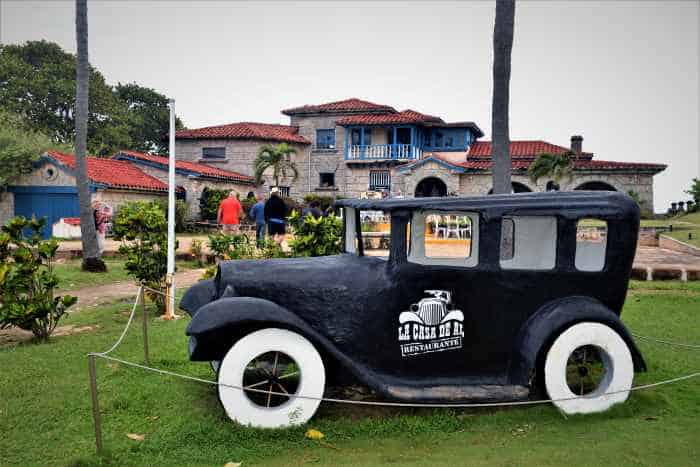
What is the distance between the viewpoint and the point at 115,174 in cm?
2703

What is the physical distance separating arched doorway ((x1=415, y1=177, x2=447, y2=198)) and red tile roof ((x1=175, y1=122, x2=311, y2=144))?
784 cm

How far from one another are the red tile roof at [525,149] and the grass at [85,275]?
22.1 metres

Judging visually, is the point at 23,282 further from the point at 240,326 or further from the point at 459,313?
the point at 459,313

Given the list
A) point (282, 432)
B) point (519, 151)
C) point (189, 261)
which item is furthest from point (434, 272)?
point (519, 151)

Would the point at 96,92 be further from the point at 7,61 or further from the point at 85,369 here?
the point at 85,369

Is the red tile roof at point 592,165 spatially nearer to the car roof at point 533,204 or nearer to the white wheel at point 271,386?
the car roof at point 533,204

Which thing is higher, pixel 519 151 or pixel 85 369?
pixel 519 151

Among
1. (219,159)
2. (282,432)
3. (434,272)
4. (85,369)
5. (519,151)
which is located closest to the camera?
(282,432)

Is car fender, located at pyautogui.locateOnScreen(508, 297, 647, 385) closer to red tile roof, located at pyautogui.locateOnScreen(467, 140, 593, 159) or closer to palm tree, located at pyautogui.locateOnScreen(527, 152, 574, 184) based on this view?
palm tree, located at pyautogui.locateOnScreen(527, 152, 574, 184)

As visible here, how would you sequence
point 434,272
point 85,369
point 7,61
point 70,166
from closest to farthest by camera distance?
point 434,272 → point 85,369 → point 70,166 → point 7,61

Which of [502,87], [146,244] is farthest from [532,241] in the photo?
[146,244]

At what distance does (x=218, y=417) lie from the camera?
495 cm

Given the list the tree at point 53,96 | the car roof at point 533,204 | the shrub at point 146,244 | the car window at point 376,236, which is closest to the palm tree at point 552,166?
the car window at point 376,236

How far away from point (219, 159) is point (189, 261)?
21.0 meters
